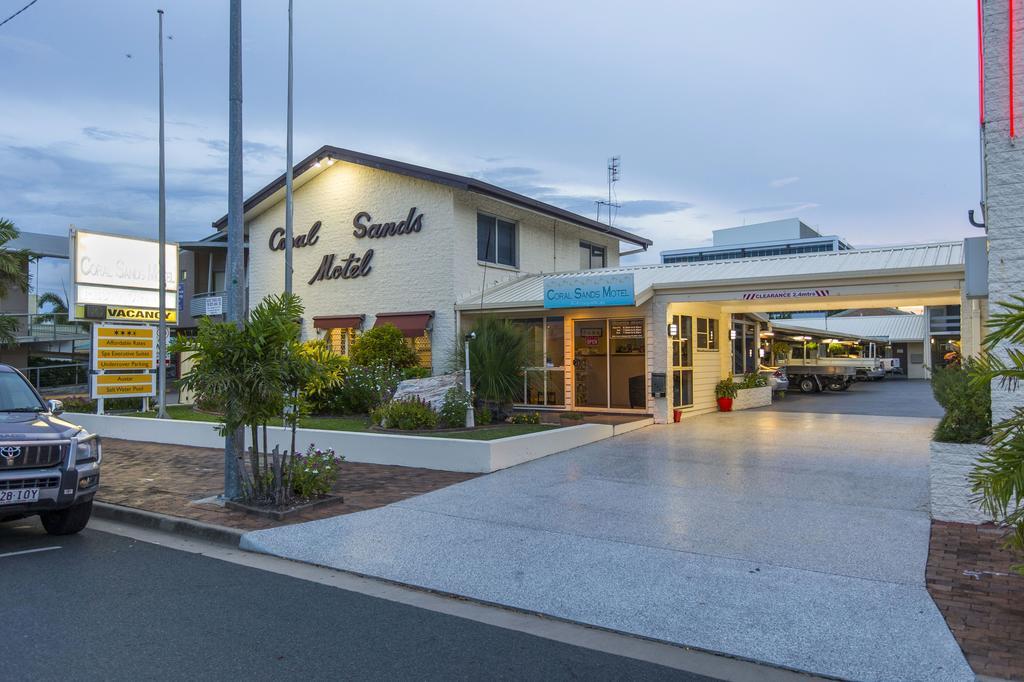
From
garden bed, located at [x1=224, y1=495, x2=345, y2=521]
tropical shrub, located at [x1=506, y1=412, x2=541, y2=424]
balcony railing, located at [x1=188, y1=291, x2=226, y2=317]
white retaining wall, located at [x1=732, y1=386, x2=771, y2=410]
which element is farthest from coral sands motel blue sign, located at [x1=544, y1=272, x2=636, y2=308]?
balcony railing, located at [x1=188, y1=291, x2=226, y2=317]

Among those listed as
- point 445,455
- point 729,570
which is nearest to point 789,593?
point 729,570

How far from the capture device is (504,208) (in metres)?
20.1

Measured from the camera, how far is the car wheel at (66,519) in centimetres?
783

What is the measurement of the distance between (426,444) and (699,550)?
5.53 m

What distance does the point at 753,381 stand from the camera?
22672mm

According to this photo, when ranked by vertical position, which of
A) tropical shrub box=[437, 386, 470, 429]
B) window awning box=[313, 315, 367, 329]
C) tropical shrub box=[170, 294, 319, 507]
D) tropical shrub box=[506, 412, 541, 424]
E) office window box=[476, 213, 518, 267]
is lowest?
tropical shrub box=[506, 412, 541, 424]

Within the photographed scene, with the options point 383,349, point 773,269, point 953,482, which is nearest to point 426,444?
point 953,482

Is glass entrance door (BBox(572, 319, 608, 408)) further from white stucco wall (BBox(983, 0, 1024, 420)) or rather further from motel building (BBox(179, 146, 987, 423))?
white stucco wall (BBox(983, 0, 1024, 420))

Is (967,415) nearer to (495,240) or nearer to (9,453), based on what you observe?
(9,453)

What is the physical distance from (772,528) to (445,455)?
17.0 ft

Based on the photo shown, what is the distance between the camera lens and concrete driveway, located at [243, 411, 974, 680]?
5.00 m

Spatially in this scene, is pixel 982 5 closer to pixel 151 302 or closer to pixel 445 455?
pixel 445 455

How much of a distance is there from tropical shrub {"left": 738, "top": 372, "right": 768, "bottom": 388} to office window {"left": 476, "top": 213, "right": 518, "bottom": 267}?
780cm

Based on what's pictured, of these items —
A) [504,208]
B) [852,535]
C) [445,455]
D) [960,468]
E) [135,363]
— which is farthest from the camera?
[504,208]
